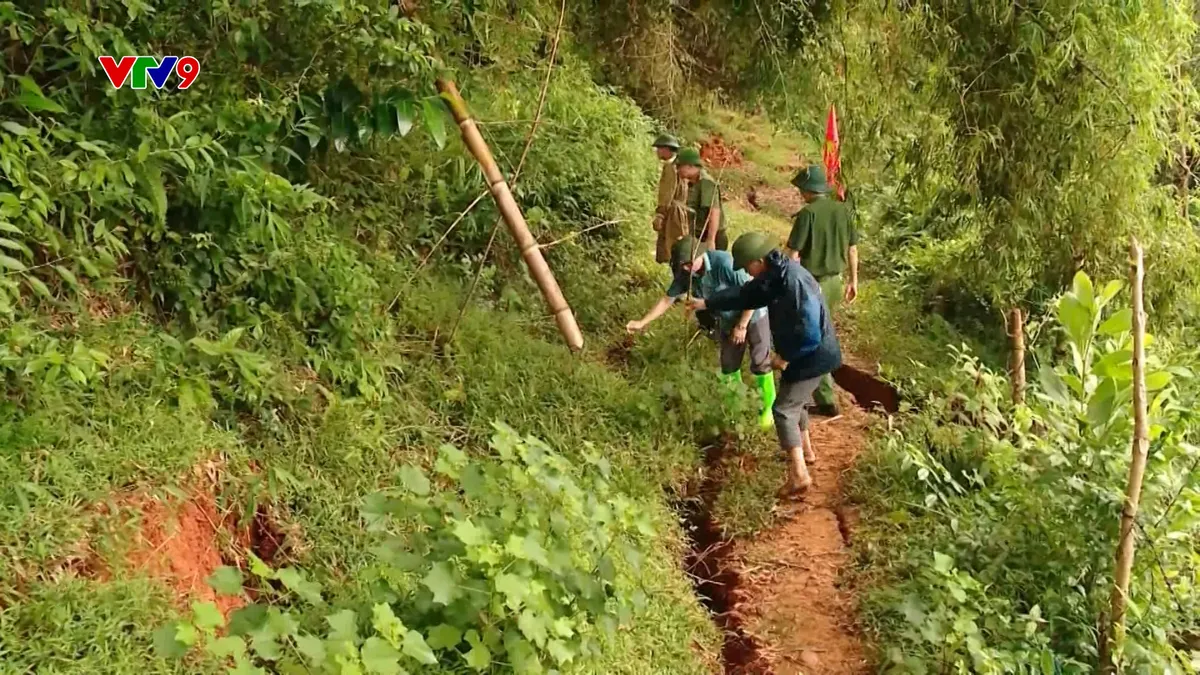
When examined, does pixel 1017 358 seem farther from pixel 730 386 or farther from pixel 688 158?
pixel 688 158

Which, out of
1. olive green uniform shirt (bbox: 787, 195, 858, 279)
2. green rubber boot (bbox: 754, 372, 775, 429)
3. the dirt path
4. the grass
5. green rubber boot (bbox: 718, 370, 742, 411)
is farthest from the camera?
olive green uniform shirt (bbox: 787, 195, 858, 279)

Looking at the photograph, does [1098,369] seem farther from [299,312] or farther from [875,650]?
[299,312]

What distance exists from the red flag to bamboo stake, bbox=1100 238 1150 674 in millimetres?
2741

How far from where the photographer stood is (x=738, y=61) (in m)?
6.66

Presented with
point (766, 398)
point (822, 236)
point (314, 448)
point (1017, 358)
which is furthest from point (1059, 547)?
point (314, 448)

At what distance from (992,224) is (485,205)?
11.2 ft

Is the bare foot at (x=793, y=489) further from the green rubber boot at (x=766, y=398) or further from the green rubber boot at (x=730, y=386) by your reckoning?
the green rubber boot at (x=730, y=386)

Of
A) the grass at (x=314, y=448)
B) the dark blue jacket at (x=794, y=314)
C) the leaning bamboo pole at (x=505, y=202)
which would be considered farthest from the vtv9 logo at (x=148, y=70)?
the dark blue jacket at (x=794, y=314)

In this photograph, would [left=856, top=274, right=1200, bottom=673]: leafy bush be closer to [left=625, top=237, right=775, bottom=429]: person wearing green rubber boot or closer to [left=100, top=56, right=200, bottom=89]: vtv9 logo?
[left=625, top=237, right=775, bottom=429]: person wearing green rubber boot

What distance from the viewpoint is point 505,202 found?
4246 mm

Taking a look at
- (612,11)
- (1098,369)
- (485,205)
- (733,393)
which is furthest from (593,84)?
(1098,369)

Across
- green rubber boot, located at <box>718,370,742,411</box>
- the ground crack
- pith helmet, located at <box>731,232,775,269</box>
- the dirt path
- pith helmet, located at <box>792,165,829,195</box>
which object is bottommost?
the ground crack

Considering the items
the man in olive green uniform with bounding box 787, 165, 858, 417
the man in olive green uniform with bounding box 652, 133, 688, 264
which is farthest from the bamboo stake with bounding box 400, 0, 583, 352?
the man in olive green uniform with bounding box 652, 133, 688, 264

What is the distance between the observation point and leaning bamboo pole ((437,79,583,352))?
13.4 feet
